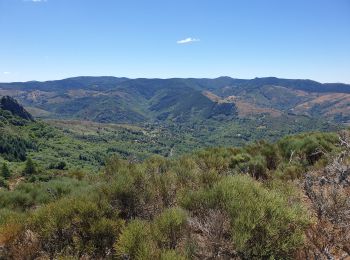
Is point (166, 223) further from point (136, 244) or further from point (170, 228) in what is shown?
point (136, 244)

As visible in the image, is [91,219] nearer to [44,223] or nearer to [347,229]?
[44,223]

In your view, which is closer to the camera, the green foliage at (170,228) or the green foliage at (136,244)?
the green foliage at (136,244)

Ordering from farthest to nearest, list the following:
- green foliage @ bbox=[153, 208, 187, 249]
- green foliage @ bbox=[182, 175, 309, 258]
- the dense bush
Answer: green foliage @ bbox=[153, 208, 187, 249] < the dense bush < green foliage @ bbox=[182, 175, 309, 258]

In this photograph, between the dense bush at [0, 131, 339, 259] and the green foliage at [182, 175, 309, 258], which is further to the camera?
the dense bush at [0, 131, 339, 259]

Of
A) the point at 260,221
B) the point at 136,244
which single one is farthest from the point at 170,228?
the point at 260,221

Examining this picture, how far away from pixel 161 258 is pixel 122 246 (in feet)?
3.96

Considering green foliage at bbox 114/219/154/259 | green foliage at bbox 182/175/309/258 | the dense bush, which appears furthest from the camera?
the dense bush

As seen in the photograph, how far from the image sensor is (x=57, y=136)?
7643 inches

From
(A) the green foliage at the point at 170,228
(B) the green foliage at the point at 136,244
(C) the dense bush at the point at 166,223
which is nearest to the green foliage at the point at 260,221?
(C) the dense bush at the point at 166,223

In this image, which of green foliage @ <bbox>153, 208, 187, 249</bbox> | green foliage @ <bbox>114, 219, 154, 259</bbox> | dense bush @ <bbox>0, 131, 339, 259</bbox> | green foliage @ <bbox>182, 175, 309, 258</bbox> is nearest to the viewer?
green foliage @ <bbox>114, 219, 154, 259</bbox>

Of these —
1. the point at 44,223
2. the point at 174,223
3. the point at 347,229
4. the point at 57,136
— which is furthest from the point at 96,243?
the point at 57,136

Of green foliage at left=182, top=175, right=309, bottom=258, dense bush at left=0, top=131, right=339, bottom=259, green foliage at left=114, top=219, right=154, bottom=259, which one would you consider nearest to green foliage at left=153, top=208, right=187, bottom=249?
dense bush at left=0, top=131, right=339, bottom=259

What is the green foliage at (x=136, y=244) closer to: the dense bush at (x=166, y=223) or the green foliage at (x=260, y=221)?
the dense bush at (x=166, y=223)

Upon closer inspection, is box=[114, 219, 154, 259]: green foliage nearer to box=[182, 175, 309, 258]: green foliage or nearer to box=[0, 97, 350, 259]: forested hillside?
box=[0, 97, 350, 259]: forested hillside
